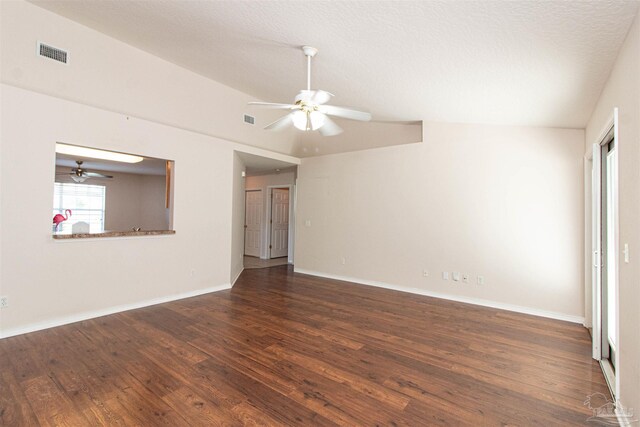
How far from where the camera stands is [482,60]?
2.68m

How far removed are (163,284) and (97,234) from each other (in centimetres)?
111

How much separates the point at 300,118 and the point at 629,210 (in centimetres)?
261

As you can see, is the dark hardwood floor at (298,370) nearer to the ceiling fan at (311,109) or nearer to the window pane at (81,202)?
the ceiling fan at (311,109)

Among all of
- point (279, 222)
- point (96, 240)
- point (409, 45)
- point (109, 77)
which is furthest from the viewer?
point (279, 222)

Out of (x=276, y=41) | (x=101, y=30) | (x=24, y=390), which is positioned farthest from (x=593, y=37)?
(x=24, y=390)

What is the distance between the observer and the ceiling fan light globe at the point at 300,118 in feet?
10.00

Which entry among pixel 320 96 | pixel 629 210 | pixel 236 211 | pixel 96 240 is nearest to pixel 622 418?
pixel 629 210

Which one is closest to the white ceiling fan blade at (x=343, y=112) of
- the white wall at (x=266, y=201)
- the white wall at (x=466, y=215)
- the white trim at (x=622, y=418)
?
the white wall at (x=466, y=215)

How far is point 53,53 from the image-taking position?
3.06m

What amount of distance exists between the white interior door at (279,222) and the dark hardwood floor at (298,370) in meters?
4.37

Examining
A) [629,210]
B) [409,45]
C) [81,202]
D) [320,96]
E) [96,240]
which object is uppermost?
[409,45]

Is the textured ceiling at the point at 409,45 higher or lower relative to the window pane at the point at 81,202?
higher

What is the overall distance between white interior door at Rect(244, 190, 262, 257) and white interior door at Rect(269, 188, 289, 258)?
437mm

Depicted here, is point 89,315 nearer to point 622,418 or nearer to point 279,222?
point 622,418
